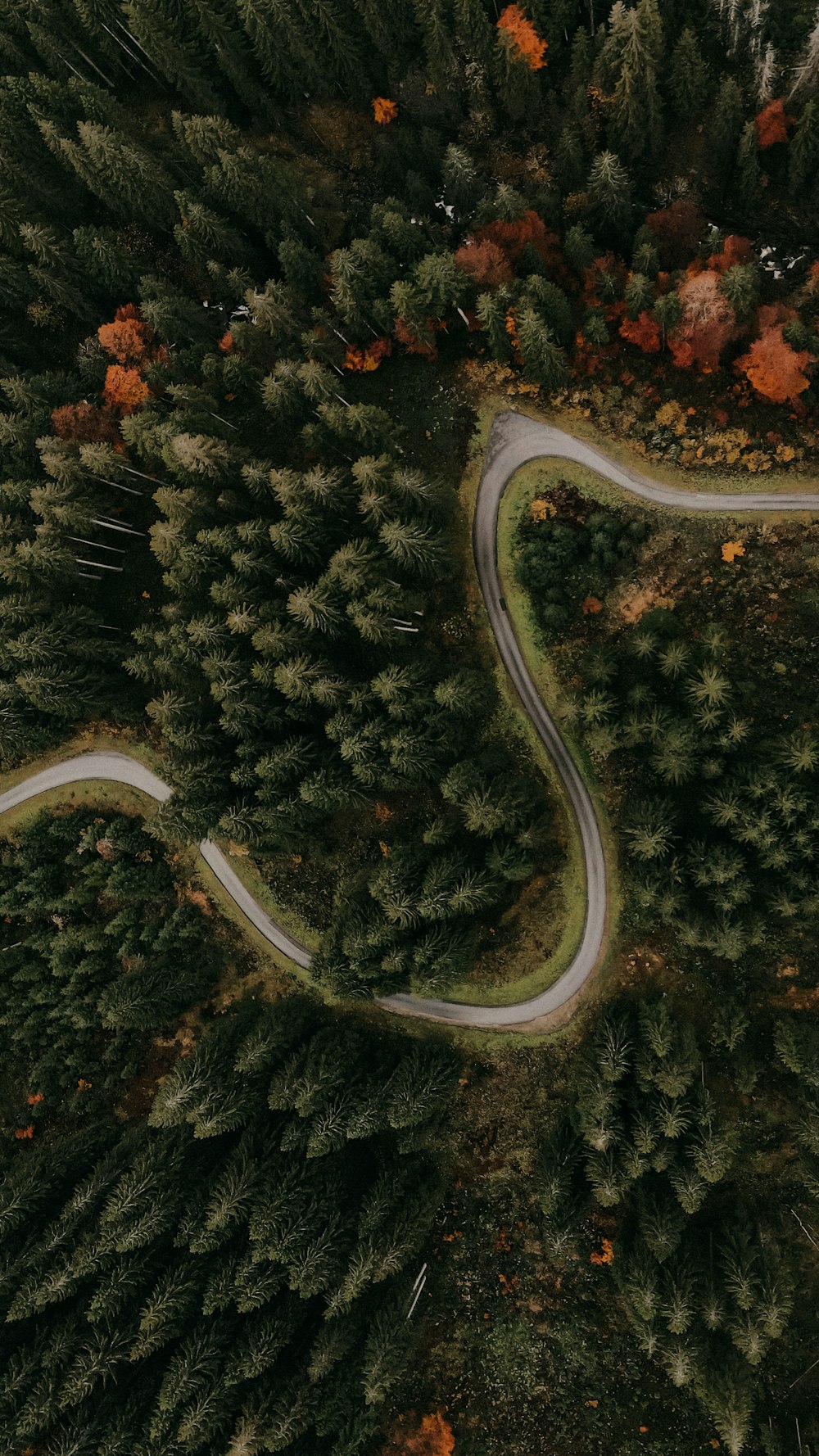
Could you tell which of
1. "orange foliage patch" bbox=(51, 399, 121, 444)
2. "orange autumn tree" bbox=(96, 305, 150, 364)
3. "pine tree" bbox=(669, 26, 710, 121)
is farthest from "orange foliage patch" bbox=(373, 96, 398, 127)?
"orange foliage patch" bbox=(51, 399, 121, 444)

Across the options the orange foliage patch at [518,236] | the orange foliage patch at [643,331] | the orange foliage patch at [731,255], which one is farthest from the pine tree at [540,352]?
the orange foliage patch at [731,255]

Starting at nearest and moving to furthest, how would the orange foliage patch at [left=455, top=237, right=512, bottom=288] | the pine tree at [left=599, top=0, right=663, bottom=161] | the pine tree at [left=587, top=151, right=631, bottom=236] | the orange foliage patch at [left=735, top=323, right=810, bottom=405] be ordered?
1. the pine tree at [left=599, top=0, right=663, bottom=161]
2. the pine tree at [left=587, top=151, right=631, bottom=236]
3. the orange foliage patch at [left=735, top=323, right=810, bottom=405]
4. the orange foliage patch at [left=455, top=237, right=512, bottom=288]

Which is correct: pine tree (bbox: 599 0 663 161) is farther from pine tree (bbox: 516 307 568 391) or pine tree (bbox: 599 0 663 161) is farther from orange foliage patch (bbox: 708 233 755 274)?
pine tree (bbox: 516 307 568 391)

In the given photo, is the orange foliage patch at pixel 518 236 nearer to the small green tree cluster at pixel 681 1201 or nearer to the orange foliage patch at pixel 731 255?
the orange foliage patch at pixel 731 255

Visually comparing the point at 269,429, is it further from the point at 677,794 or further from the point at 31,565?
the point at 677,794

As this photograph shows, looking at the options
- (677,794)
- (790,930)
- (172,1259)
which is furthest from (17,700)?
(790,930)

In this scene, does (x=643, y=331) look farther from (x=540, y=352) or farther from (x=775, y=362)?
(x=775, y=362)
